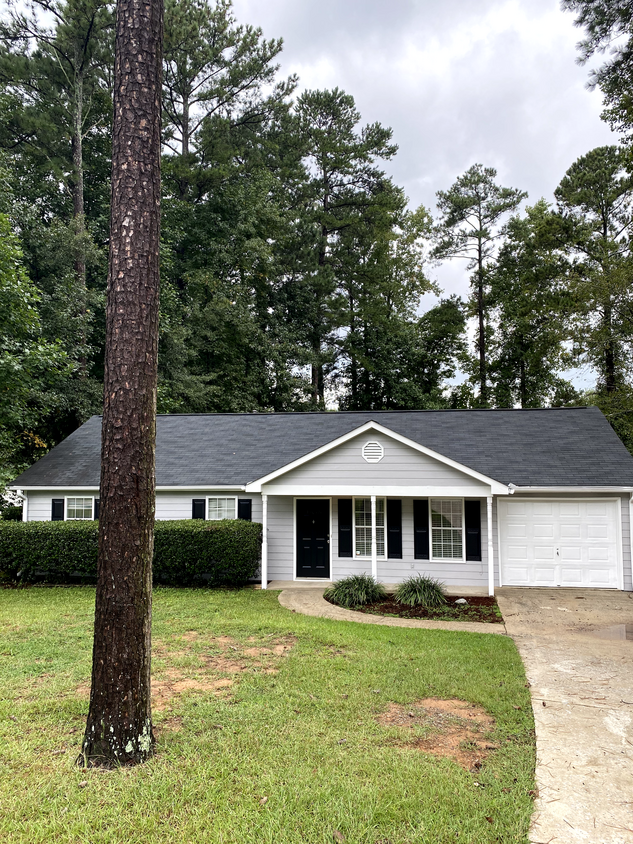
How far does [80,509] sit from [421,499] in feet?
30.1

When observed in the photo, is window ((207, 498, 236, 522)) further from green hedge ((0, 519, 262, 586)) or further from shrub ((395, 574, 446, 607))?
shrub ((395, 574, 446, 607))

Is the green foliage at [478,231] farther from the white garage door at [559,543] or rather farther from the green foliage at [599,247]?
the white garage door at [559,543]

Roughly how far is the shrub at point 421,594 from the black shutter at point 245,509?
445cm

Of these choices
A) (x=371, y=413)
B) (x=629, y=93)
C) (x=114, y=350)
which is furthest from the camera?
(x=371, y=413)

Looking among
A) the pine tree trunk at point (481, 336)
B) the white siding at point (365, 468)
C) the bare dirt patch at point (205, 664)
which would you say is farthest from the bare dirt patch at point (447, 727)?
the pine tree trunk at point (481, 336)

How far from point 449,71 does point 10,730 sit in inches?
617

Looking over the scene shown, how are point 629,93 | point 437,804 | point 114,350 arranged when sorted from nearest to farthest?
point 437,804 < point 114,350 < point 629,93

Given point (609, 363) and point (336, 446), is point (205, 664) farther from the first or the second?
point (609, 363)

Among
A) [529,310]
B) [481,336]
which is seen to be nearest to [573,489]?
[529,310]

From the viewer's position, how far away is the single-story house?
1254 cm

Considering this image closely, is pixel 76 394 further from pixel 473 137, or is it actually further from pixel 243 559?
pixel 473 137

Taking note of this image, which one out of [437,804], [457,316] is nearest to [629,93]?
[437,804]

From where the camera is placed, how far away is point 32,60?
2233 cm

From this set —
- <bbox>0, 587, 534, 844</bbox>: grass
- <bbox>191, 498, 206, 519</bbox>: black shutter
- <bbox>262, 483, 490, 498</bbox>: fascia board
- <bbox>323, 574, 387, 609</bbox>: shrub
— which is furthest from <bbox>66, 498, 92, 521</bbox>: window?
<bbox>323, 574, 387, 609</bbox>: shrub
